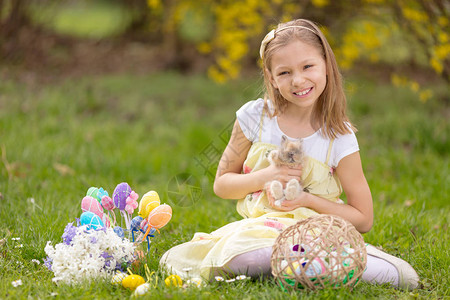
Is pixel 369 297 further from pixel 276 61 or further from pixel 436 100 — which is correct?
pixel 436 100

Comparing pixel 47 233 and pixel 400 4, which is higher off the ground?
pixel 400 4

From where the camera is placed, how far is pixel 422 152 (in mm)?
4539

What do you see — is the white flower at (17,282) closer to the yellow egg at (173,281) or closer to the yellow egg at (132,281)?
the yellow egg at (132,281)

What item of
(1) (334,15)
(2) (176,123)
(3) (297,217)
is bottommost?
(2) (176,123)

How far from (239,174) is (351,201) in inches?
21.6

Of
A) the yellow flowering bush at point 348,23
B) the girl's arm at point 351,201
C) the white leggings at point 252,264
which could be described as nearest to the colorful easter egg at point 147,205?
the white leggings at point 252,264

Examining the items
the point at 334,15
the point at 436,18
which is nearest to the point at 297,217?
the point at 436,18

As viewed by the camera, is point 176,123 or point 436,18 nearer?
point 436,18

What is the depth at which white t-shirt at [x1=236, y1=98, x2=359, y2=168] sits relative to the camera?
246 centimetres

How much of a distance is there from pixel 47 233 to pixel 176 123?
110 inches

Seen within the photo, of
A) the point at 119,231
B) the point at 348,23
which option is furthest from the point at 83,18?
the point at 119,231

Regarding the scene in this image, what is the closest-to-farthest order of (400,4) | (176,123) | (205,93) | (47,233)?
1. (47,233)
2. (400,4)
3. (176,123)
4. (205,93)

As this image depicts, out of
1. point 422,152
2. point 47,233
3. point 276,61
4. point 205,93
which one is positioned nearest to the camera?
point 276,61

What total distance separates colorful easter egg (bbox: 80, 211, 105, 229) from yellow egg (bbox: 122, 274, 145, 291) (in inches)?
10.5
